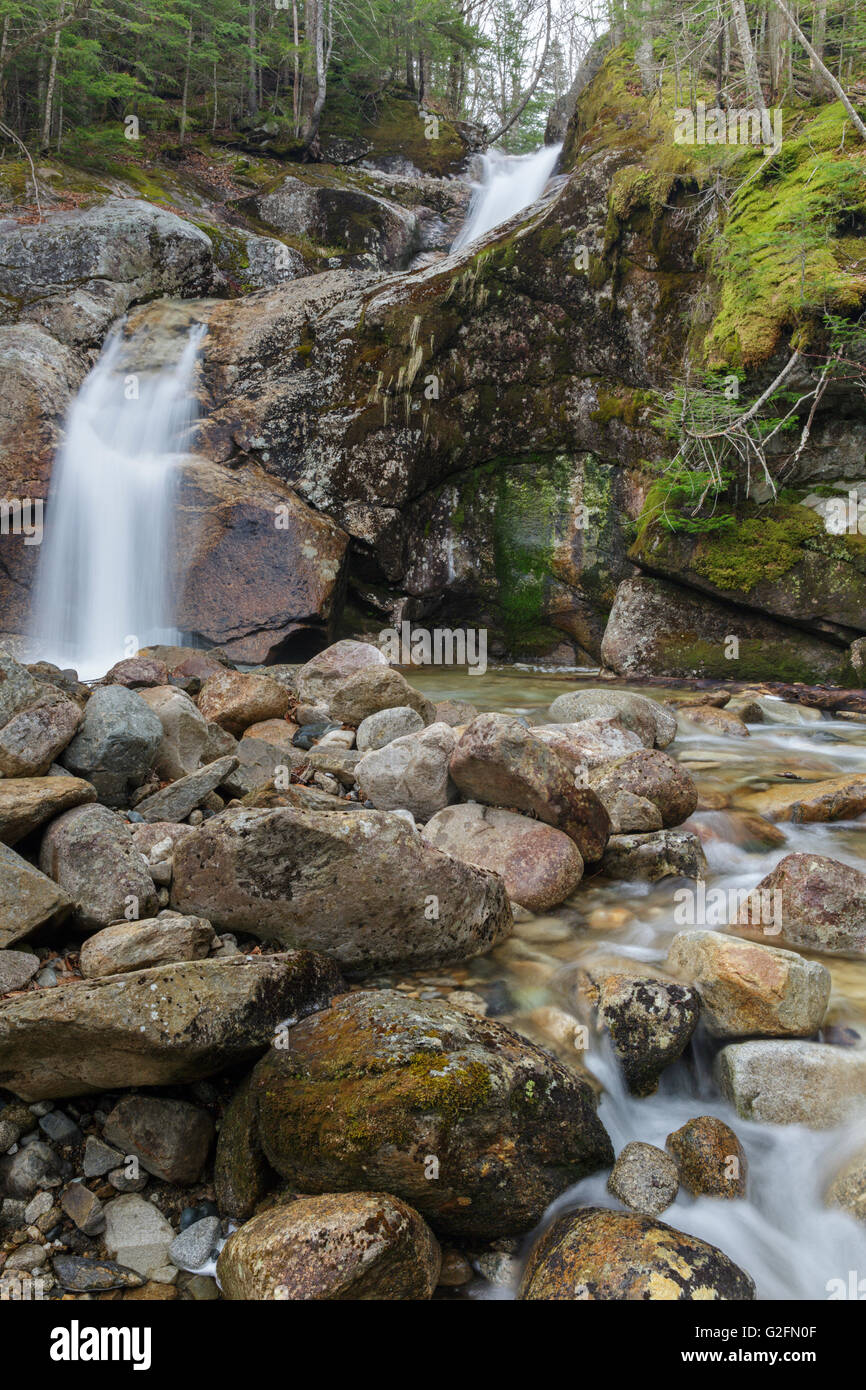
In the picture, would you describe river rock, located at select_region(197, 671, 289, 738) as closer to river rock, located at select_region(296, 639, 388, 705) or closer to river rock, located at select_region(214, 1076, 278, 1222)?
river rock, located at select_region(296, 639, 388, 705)

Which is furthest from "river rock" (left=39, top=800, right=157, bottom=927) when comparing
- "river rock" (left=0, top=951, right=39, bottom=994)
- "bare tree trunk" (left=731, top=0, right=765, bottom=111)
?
"bare tree trunk" (left=731, top=0, right=765, bottom=111)

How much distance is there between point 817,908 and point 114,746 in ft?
13.8

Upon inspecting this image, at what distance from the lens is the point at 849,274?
868 centimetres

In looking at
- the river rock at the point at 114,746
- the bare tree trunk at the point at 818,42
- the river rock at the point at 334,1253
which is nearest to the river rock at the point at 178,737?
the river rock at the point at 114,746

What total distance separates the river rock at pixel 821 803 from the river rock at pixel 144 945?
4095 mm

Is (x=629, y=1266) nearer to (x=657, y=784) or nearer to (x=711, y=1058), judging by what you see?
(x=711, y=1058)

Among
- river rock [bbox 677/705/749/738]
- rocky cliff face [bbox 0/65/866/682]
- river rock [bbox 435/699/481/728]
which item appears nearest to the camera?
river rock [bbox 435/699/481/728]

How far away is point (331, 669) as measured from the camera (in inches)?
320

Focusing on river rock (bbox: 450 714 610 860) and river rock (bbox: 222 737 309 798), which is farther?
river rock (bbox: 222 737 309 798)

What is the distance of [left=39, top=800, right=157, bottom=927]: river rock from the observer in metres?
3.85

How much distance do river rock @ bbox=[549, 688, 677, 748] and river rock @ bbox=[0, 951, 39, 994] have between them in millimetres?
5006

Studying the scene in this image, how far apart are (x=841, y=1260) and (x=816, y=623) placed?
7.93 m

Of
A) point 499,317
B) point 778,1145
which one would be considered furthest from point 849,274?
point 778,1145

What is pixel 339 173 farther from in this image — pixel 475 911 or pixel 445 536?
pixel 475 911
